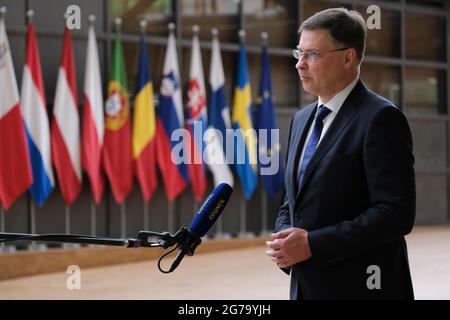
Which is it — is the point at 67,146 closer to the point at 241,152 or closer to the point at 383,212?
the point at 241,152

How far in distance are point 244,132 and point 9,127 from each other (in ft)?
8.35

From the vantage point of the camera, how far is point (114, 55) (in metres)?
6.94

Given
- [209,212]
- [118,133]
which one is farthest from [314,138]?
[118,133]

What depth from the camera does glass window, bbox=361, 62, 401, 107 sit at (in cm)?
937

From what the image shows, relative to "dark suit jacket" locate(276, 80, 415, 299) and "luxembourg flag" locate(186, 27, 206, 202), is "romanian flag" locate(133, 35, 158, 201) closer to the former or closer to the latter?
"luxembourg flag" locate(186, 27, 206, 202)

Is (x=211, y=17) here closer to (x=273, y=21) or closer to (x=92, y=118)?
(x=273, y=21)

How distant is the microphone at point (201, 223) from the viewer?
4.11 feet

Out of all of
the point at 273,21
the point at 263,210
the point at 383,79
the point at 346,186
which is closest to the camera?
the point at 346,186

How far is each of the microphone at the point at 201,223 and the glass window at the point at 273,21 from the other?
282 inches

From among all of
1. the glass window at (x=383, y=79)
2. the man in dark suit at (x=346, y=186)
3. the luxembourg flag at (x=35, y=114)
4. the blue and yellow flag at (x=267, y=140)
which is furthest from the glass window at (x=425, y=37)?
the man in dark suit at (x=346, y=186)

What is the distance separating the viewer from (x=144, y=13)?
745cm

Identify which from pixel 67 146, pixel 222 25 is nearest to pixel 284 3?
pixel 222 25

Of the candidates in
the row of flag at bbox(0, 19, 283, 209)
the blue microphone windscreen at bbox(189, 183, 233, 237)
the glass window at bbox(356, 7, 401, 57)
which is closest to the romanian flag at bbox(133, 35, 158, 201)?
the row of flag at bbox(0, 19, 283, 209)

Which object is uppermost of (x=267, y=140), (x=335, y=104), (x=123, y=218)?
(x=335, y=104)
